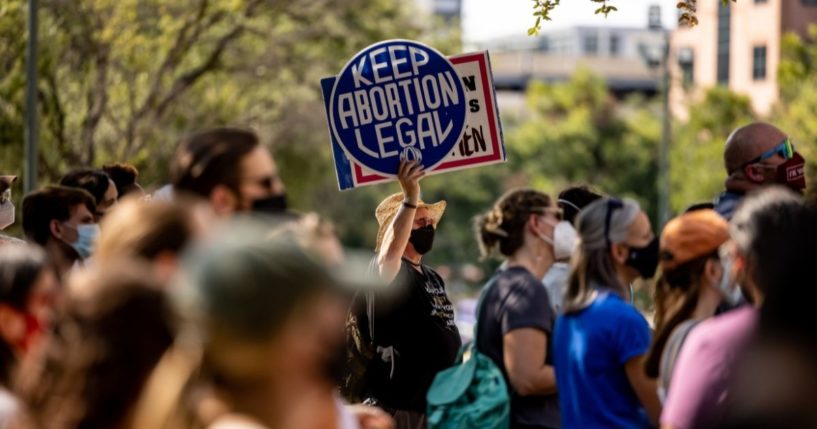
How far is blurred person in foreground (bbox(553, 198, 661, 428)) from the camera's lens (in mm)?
5427

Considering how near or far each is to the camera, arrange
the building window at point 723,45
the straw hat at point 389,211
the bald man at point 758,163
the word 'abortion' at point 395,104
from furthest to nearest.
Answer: the building window at point 723,45 → the straw hat at point 389,211 → the word 'abortion' at point 395,104 → the bald man at point 758,163

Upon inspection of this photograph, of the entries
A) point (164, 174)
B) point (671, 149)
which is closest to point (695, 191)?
point (671, 149)

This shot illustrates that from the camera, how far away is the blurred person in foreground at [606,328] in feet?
17.8

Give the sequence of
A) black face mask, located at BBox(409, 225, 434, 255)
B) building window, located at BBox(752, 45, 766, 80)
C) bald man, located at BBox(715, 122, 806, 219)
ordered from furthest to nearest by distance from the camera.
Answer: building window, located at BBox(752, 45, 766, 80) → black face mask, located at BBox(409, 225, 434, 255) → bald man, located at BBox(715, 122, 806, 219)

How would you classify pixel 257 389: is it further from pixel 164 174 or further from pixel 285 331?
pixel 164 174

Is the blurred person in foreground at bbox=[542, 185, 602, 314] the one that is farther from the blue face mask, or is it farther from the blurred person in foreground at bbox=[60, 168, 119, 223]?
the blurred person in foreground at bbox=[60, 168, 119, 223]

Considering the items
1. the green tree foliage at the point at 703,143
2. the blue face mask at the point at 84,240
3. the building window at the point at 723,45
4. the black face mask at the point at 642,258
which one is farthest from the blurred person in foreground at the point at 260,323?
the building window at the point at 723,45

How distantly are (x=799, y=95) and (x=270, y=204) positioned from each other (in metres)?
42.3

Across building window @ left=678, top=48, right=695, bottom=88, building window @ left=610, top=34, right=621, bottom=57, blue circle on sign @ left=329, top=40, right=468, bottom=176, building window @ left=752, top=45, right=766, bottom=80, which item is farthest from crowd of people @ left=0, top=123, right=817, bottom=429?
building window @ left=610, top=34, right=621, bottom=57

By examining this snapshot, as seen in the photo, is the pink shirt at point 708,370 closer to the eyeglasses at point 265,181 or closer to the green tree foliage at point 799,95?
the eyeglasses at point 265,181

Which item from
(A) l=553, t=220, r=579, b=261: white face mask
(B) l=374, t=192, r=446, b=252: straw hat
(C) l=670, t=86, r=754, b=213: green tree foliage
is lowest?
(C) l=670, t=86, r=754, b=213: green tree foliage

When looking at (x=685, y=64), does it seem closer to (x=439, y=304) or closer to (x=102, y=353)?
(x=439, y=304)

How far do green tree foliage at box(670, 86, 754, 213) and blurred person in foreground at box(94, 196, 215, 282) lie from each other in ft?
162

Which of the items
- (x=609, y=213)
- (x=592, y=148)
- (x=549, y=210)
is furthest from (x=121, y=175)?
(x=592, y=148)
